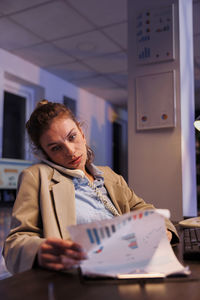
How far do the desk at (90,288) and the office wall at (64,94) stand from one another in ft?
12.8

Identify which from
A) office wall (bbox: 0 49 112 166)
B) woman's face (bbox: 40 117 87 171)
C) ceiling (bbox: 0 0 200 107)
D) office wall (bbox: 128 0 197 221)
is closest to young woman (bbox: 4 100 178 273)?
woman's face (bbox: 40 117 87 171)

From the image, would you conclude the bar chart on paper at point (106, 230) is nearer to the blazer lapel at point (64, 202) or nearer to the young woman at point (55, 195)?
the young woman at point (55, 195)

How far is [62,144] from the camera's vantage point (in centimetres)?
98

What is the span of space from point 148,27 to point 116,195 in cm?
186

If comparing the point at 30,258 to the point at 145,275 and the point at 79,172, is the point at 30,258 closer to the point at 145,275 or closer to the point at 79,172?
the point at 145,275

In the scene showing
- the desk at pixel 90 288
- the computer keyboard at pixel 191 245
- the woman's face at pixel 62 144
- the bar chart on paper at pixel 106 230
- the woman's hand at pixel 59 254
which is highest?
the woman's face at pixel 62 144

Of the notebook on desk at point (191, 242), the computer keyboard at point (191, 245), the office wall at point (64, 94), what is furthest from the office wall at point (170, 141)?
the office wall at point (64, 94)

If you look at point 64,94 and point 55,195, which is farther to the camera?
point 64,94

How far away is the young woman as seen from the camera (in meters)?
0.68

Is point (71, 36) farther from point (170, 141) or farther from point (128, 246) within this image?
point (128, 246)

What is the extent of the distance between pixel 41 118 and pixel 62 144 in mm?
104

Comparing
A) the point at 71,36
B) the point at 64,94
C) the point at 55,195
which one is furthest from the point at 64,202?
the point at 64,94

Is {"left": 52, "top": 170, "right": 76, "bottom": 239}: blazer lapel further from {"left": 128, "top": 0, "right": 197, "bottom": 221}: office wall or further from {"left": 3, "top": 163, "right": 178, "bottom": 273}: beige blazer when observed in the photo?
{"left": 128, "top": 0, "right": 197, "bottom": 221}: office wall

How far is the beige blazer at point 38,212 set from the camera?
706 millimetres
